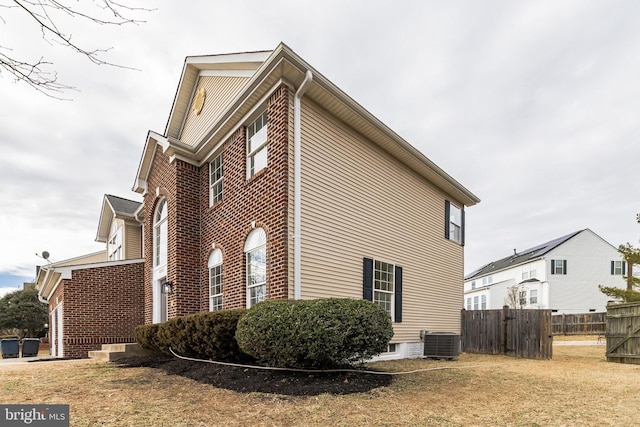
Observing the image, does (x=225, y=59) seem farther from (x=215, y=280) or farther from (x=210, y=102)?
(x=215, y=280)

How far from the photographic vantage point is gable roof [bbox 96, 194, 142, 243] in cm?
1761

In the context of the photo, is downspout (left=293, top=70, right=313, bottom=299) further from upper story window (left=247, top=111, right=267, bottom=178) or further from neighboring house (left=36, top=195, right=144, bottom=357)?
neighboring house (left=36, top=195, right=144, bottom=357)

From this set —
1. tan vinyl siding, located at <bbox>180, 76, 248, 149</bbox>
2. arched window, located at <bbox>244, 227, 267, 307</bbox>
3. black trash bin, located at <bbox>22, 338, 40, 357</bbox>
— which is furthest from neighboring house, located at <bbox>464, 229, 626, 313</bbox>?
black trash bin, located at <bbox>22, 338, 40, 357</bbox>

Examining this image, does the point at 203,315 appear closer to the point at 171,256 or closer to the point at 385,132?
the point at 171,256

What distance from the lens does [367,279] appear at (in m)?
10.1

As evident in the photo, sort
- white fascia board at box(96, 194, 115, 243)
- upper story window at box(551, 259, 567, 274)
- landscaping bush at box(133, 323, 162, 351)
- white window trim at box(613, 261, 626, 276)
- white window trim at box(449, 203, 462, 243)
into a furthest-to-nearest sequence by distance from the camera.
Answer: white window trim at box(613, 261, 626, 276) < upper story window at box(551, 259, 567, 274) < white fascia board at box(96, 194, 115, 243) < white window trim at box(449, 203, 462, 243) < landscaping bush at box(133, 323, 162, 351)

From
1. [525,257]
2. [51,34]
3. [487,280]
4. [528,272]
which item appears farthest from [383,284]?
[487,280]

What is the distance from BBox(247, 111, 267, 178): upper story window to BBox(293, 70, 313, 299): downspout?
37.1 inches

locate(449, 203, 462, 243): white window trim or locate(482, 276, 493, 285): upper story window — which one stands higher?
locate(449, 203, 462, 243): white window trim

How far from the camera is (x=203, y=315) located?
8.23m

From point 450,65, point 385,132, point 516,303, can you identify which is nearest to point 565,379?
point 385,132

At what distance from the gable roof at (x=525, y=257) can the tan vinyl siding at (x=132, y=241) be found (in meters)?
29.2

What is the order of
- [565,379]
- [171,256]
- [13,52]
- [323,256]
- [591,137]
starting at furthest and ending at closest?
[591,137] → [171,256] → [323,256] → [565,379] → [13,52]

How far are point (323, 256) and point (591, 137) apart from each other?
60.8 feet
